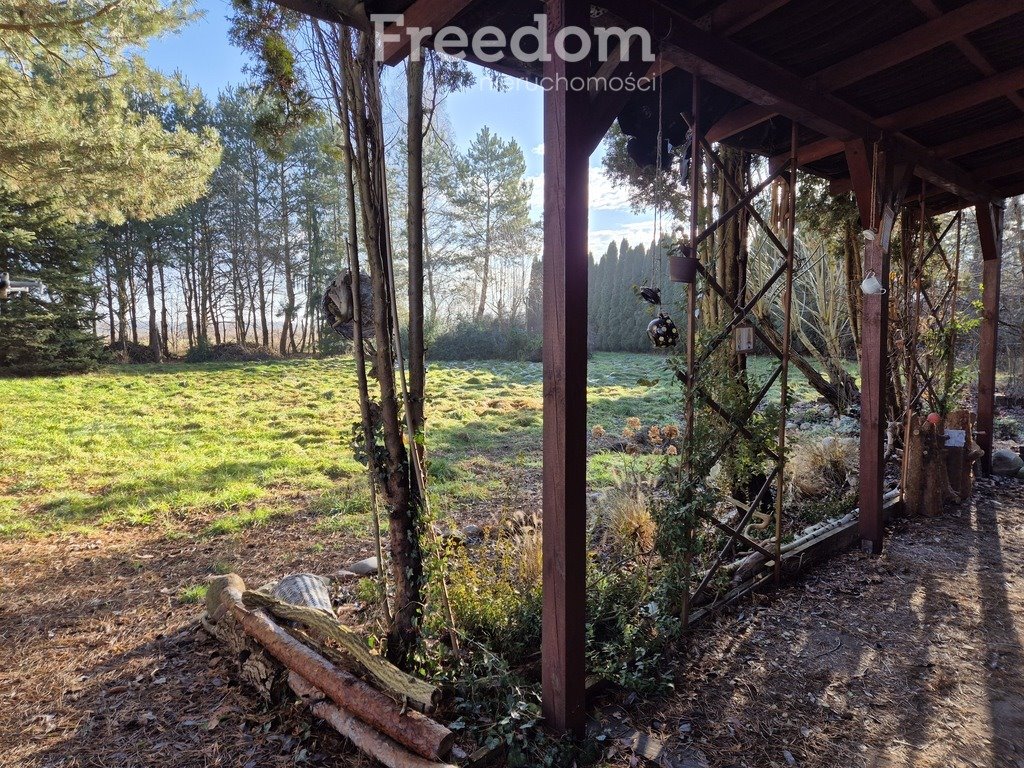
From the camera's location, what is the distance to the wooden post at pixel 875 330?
10.5 ft

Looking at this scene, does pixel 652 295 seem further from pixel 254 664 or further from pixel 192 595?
pixel 192 595

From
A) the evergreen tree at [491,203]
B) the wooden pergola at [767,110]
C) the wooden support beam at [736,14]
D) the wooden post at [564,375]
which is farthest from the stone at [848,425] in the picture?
the evergreen tree at [491,203]

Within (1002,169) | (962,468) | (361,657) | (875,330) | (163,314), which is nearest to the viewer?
(361,657)

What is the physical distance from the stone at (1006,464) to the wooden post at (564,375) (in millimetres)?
5570

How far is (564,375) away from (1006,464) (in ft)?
19.0

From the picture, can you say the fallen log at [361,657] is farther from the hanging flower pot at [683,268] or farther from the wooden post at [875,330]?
the wooden post at [875,330]

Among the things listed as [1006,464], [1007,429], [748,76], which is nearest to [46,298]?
[748,76]

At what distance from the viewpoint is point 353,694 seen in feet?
5.73

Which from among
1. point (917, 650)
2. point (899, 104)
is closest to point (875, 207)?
point (899, 104)

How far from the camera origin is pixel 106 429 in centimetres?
678

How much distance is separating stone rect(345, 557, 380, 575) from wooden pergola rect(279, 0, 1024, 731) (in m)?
1.68

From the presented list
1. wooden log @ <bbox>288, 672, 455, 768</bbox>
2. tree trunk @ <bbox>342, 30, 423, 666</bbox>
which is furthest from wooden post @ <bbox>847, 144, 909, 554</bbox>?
wooden log @ <bbox>288, 672, 455, 768</bbox>

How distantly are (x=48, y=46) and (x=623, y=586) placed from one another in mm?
6355

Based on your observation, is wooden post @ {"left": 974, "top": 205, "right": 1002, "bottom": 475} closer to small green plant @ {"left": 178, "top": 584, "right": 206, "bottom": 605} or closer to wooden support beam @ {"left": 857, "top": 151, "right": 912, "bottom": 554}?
wooden support beam @ {"left": 857, "top": 151, "right": 912, "bottom": 554}
